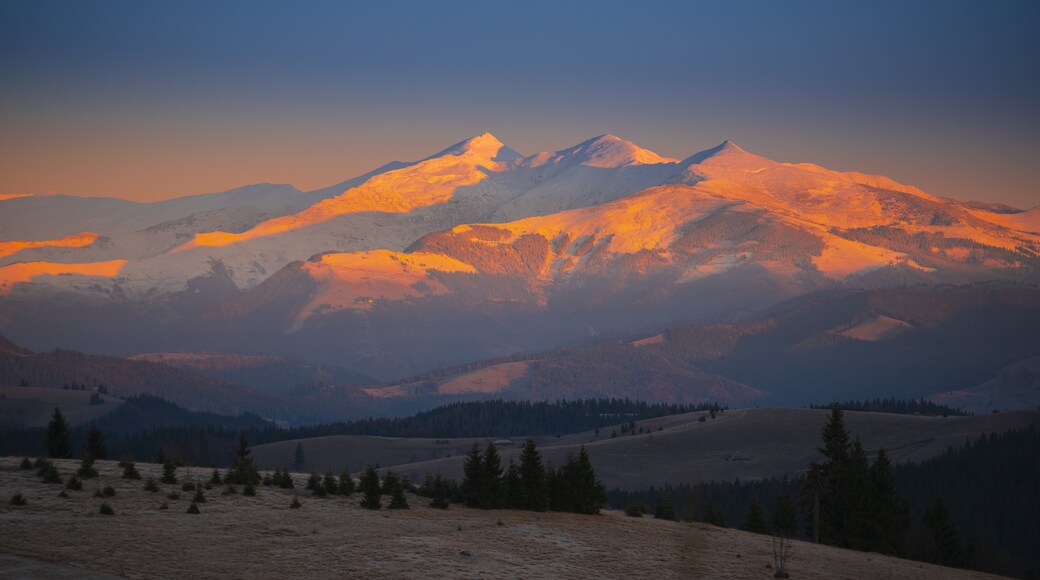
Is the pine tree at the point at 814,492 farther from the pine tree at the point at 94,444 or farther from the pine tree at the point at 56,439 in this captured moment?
the pine tree at the point at 56,439

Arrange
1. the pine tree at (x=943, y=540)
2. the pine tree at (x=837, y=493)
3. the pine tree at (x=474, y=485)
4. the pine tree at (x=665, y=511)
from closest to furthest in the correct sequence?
the pine tree at (x=474, y=485) → the pine tree at (x=837, y=493) → the pine tree at (x=665, y=511) → the pine tree at (x=943, y=540)

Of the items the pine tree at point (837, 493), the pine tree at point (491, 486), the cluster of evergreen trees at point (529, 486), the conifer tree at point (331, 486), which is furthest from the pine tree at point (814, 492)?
the conifer tree at point (331, 486)

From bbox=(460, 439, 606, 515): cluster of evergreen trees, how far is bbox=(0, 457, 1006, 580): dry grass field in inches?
72.3

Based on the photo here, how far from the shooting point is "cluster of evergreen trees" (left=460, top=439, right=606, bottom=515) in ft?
261

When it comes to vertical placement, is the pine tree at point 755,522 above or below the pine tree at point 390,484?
below

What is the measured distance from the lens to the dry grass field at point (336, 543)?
54.9 meters

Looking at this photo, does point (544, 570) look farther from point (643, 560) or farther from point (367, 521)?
point (367, 521)

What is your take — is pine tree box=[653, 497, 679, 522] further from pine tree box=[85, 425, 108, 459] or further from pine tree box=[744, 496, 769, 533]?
pine tree box=[85, 425, 108, 459]

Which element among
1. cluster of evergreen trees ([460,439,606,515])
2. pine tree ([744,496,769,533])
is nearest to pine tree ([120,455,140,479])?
cluster of evergreen trees ([460,439,606,515])

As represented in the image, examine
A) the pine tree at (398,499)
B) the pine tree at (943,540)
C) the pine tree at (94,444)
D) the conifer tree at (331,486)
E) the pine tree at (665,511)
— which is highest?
the pine tree at (94,444)

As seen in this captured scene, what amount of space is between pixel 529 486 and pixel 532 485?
21 cm

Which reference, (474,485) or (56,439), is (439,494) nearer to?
(474,485)

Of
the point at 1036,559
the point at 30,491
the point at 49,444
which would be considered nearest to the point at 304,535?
the point at 30,491

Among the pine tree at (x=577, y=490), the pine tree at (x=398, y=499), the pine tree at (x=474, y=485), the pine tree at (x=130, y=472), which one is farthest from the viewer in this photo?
the pine tree at (x=577, y=490)
